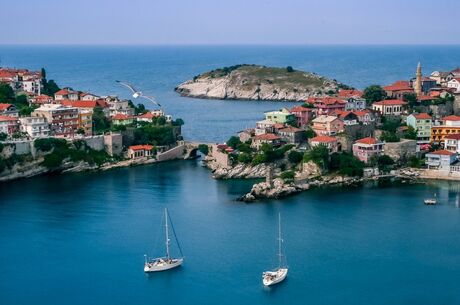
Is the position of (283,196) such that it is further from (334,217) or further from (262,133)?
(262,133)

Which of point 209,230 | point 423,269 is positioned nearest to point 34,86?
point 209,230

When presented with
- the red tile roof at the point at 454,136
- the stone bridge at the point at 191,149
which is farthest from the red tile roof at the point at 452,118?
the stone bridge at the point at 191,149

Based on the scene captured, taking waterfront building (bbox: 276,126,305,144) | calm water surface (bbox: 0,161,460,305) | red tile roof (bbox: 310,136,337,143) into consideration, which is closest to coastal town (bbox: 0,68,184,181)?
calm water surface (bbox: 0,161,460,305)

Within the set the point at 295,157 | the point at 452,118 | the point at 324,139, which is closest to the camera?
the point at 295,157

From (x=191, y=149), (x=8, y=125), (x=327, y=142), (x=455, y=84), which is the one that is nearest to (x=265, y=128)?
(x=327, y=142)

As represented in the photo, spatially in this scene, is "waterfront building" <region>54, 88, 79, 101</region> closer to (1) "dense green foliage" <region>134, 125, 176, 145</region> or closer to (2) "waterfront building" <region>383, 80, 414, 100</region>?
(1) "dense green foliage" <region>134, 125, 176, 145</region>

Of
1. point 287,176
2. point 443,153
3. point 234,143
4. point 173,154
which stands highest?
point 234,143

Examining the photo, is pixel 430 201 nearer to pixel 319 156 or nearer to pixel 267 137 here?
pixel 319 156
